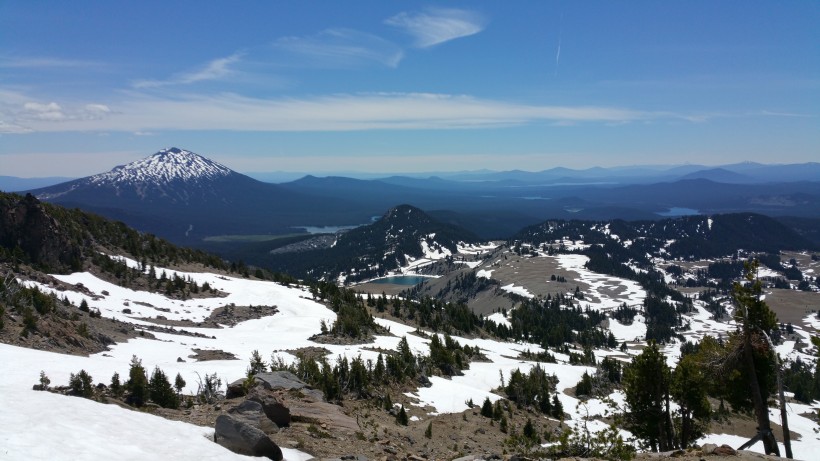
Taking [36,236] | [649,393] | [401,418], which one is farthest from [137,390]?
[36,236]

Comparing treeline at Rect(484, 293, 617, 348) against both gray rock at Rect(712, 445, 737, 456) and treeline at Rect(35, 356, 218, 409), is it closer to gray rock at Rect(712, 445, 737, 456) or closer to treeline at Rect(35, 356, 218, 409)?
gray rock at Rect(712, 445, 737, 456)

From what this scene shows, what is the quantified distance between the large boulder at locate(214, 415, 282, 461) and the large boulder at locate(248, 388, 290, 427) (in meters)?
3.17

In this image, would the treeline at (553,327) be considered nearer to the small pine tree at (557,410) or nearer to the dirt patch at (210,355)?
the small pine tree at (557,410)

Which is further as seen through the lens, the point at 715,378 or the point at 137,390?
the point at 715,378

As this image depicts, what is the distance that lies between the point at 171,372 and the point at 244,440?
16.0 m

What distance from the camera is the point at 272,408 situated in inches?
728

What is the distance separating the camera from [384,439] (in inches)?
824

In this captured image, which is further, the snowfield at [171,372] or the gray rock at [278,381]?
the gray rock at [278,381]

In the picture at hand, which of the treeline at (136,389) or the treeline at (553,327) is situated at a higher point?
the treeline at (136,389)

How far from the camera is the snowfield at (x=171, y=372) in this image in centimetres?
1294

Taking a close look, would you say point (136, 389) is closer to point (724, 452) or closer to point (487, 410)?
point (487, 410)

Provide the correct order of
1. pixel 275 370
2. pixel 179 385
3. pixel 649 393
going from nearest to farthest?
pixel 179 385 → pixel 649 393 → pixel 275 370

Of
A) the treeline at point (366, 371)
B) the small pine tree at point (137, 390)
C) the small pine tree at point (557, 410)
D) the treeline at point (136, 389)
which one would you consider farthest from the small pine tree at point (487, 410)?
Answer: the small pine tree at point (137, 390)

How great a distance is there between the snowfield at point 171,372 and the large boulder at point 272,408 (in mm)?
2396
